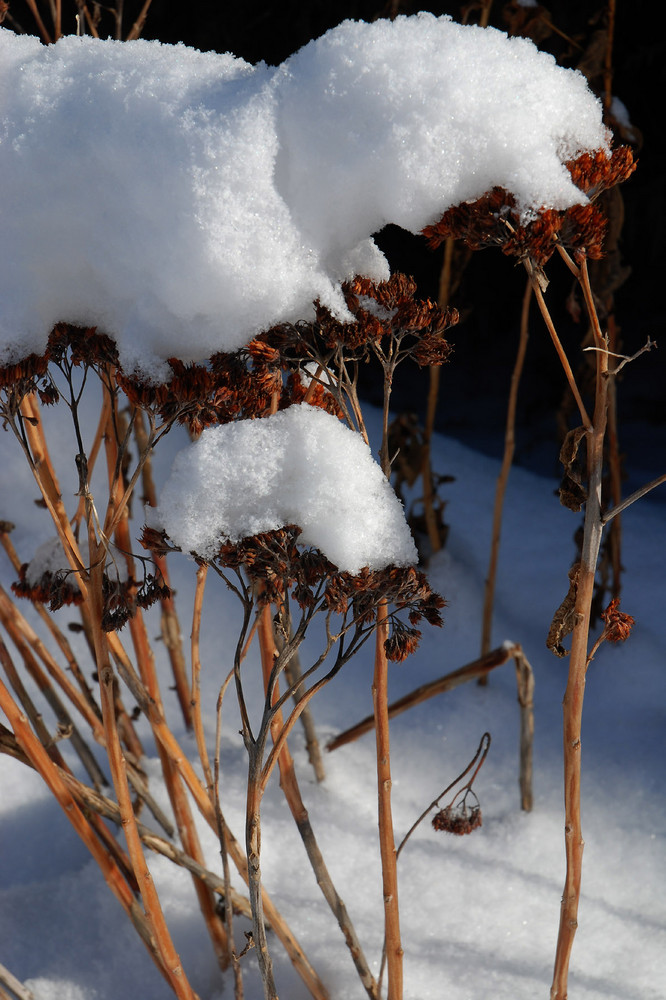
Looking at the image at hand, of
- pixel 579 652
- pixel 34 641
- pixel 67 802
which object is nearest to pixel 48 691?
pixel 34 641

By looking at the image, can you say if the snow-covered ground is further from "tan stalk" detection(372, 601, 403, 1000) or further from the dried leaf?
the dried leaf

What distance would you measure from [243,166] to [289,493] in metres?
0.21

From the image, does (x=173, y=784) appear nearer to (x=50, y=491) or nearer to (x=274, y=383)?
(x=50, y=491)

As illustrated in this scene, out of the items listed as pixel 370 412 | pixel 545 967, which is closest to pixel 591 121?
pixel 545 967

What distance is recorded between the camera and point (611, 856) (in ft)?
3.20

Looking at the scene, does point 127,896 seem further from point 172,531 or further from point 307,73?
point 307,73

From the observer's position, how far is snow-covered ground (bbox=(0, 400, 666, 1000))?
0.85 m

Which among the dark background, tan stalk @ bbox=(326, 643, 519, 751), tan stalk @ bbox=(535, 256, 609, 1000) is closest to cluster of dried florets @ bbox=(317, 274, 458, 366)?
tan stalk @ bbox=(535, 256, 609, 1000)

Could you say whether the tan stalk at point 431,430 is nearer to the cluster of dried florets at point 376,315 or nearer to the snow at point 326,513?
the snow at point 326,513

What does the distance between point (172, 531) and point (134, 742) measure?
61cm

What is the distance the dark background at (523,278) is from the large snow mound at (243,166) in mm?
1142

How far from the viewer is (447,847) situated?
1010mm

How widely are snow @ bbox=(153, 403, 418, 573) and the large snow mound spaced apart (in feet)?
0.22

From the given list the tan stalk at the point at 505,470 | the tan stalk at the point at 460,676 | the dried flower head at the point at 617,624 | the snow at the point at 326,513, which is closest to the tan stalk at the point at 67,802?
the snow at the point at 326,513
